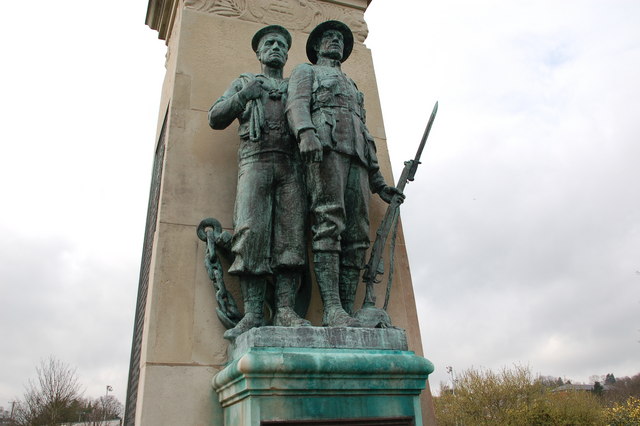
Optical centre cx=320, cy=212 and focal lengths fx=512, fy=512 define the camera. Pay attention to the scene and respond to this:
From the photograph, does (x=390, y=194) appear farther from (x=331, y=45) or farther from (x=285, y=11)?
(x=285, y=11)

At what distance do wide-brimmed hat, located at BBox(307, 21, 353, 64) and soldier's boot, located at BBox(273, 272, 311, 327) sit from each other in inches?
91.2

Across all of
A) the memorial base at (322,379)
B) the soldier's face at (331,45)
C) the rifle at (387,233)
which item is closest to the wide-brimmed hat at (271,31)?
the soldier's face at (331,45)

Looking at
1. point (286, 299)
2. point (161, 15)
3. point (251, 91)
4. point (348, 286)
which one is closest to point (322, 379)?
point (286, 299)

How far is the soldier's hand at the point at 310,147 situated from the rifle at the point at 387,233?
3.41ft

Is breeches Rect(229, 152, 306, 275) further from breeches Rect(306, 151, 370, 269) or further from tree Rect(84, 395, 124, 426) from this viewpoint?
tree Rect(84, 395, 124, 426)

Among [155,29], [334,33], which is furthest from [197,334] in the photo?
[155,29]

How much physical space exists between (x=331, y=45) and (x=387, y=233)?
1.90m

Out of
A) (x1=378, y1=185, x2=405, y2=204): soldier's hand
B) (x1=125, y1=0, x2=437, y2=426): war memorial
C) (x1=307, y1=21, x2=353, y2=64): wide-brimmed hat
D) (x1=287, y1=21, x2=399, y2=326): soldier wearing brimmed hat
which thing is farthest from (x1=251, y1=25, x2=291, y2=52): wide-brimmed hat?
(x1=378, y1=185, x2=405, y2=204): soldier's hand

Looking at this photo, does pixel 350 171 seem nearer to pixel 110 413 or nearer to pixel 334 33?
pixel 334 33

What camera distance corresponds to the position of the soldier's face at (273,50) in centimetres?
489

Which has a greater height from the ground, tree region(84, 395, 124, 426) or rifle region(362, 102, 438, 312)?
tree region(84, 395, 124, 426)

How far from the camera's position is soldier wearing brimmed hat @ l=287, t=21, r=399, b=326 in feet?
13.5

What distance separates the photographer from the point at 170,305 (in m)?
4.25

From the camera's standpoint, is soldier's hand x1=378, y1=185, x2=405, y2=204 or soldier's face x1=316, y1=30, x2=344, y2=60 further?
soldier's face x1=316, y1=30, x2=344, y2=60
